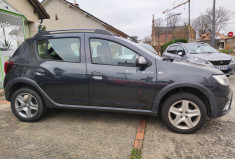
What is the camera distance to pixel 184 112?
2.77 m

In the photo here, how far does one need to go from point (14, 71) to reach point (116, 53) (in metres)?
2.05

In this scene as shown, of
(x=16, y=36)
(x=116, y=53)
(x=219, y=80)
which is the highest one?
(x=16, y=36)

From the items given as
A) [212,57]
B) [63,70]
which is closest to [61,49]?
[63,70]

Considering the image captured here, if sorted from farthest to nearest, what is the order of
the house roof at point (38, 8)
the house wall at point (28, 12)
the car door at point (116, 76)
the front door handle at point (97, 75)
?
the house roof at point (38, 8)
the house wall at point (28, 12)
the front door handle at point (97, 75)
the car door at point (116, 76)

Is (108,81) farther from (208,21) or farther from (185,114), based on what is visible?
(208,21)

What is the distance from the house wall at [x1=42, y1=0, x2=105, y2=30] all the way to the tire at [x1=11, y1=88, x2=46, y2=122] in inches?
579

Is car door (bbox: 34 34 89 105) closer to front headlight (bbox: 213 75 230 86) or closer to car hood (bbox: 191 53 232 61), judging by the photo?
front headlight (bbox: 213 75 230 86)

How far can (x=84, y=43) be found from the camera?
3.05m

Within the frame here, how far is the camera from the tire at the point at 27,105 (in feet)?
10.7

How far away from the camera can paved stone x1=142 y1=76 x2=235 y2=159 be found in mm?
2295

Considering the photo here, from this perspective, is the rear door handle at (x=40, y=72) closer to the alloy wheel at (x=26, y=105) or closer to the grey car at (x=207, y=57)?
the alloy wheel at (x=26, y=105)

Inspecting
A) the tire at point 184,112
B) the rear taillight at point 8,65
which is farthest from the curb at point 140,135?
the rear taillight at point 8,65

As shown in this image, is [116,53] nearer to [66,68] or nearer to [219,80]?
[66,68]

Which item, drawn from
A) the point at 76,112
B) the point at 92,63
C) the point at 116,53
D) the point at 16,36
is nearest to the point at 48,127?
the point at 76,112
